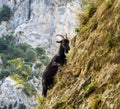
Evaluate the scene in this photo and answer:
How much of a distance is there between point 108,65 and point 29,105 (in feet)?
184

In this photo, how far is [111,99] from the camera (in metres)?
5.17

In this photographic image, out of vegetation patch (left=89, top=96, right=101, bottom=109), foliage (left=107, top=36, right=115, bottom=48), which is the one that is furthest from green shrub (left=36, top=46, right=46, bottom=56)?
vegetation patch (left=89, top=96, right=101, bottom=109)

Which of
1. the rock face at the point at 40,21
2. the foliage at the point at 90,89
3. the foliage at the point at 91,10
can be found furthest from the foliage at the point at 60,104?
the rock face at the point at 40,21

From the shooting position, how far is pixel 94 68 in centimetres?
646

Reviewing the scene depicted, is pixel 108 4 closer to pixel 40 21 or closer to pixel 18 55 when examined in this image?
pixel 18 55

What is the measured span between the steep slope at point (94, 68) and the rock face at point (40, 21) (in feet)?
247

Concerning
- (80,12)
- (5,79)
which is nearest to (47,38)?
(5,79)

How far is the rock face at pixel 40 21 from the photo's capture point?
84938 mm

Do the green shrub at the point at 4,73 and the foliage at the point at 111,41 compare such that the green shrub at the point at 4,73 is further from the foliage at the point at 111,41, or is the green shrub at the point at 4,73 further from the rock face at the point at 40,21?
the foliage at the point at 111,41

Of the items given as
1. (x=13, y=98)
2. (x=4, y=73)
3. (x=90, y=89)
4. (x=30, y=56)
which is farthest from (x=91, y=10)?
(x=30, y=56)

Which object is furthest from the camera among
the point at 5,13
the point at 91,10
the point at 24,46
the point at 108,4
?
the point at 5,13

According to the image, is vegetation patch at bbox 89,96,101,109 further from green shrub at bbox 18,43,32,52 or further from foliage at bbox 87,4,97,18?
green shrub at bbox 18,43,32,52

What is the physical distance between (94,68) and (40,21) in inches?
3226

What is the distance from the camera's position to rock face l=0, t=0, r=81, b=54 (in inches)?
3344
